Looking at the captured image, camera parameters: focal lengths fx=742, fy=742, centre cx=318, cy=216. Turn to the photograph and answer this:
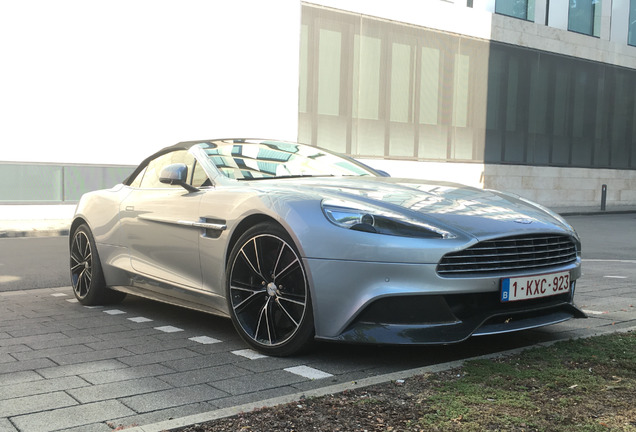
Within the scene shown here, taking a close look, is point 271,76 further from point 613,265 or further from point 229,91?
point 613,265

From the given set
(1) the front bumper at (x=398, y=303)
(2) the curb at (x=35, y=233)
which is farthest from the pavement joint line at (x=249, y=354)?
(2) the curb at (x=35, y=233)

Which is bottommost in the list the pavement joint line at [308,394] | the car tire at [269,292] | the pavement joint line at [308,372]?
the pavement joint line at [308,372]

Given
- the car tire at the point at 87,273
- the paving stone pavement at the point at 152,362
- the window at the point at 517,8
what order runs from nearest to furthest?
the paving stone pavement at the point at 152,362
the car tire at the point at 87,273
the window at the point at 517,8

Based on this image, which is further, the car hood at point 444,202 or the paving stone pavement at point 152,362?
the car hood at point 444,202

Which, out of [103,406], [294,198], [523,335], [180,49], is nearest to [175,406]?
[103,406]

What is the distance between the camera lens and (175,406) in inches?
134

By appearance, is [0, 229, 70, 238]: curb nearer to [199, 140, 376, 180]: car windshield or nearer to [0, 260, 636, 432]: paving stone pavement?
[0, 260, 636, 432]: paving stone pavement

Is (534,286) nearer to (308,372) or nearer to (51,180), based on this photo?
(308,372)

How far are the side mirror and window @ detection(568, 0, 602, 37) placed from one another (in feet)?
89.2

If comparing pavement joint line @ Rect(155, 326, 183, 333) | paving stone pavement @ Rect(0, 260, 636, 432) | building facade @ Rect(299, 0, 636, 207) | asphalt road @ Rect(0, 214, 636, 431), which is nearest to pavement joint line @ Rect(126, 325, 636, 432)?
asphalt road @ Rect(0, 214, 636, 431)

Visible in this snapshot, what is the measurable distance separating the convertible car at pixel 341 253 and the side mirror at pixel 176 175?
0.4 inches

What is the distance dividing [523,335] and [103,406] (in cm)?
278

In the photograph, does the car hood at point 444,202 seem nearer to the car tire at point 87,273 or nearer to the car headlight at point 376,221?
the car headlight at point 376,221

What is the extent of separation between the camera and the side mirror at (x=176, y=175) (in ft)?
16.8
